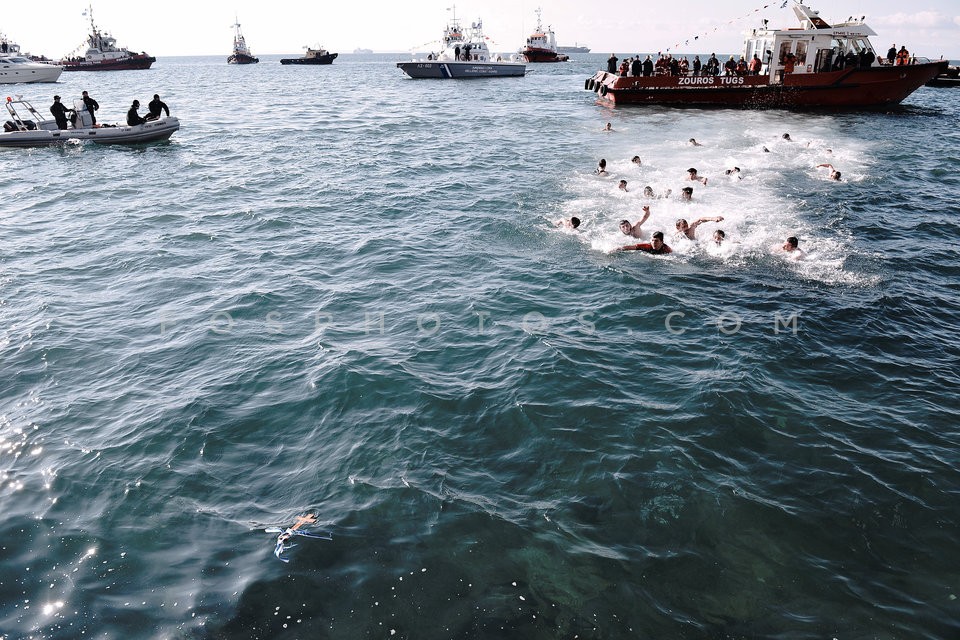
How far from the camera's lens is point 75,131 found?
29.4m

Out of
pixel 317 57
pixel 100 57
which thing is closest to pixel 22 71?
pixel 100 57

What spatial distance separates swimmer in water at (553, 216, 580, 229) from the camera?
16.4m

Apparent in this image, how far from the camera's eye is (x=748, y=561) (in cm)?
657

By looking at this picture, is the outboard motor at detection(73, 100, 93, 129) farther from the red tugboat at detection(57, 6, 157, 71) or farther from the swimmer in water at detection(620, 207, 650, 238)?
the red tugboat at detection(57, 6, 157, 71)

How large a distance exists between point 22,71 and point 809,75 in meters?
87.1

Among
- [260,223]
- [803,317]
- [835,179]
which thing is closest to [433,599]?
[803,317]

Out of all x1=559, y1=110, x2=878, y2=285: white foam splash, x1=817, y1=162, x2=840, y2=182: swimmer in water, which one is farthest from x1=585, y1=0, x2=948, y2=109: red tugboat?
x1=817, y1=162, x2=840, y2=182: swimmer in water

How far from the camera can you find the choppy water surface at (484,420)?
6238 millimetres

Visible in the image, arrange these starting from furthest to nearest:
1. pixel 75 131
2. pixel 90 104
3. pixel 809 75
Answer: pixel 809 75 < pixel 90 104 < pixel 75 131

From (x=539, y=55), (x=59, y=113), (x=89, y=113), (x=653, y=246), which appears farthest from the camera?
(x=539, y=55)

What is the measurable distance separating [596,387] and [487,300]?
12.8 feet

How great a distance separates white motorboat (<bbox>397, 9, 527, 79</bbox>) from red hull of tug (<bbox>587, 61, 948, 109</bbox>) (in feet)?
130

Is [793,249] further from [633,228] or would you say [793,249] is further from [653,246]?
[633,228]

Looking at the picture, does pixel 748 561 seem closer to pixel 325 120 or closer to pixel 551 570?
pixel 551 570
